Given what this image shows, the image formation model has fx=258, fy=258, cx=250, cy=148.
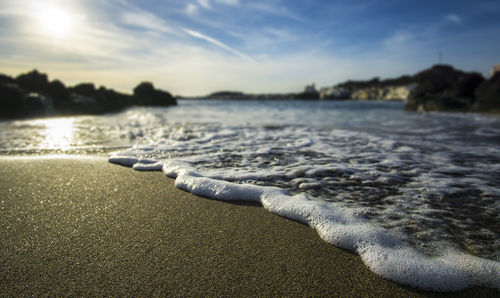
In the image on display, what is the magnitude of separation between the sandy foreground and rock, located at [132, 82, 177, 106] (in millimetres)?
32316

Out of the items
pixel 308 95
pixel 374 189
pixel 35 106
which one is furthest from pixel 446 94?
pixel 308 95

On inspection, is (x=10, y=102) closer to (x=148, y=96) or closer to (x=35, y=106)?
(x=35, y=106)

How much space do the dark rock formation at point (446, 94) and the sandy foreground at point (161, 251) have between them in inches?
683

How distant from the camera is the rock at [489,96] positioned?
12.3 metres

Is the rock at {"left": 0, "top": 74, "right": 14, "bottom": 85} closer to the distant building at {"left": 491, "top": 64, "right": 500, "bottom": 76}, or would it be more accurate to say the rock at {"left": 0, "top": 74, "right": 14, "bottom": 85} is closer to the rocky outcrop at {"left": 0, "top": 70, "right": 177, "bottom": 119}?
the rocky outcrop at {"left": 0, "top": 70, "right": 177, "bottom": 119}

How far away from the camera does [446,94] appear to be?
52.1ft

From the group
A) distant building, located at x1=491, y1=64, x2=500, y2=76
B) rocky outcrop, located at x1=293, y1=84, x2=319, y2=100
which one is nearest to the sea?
distant building, located at x1=491, y1=64, x2=500, y2=76

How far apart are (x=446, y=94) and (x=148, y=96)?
98.9ft

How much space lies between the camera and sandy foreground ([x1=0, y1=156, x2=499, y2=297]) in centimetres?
127

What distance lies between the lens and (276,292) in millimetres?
1240

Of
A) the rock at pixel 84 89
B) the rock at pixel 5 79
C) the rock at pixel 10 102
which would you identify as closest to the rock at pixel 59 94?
the rock at pixel 5 79

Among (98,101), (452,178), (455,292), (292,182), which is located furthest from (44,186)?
(98,101)

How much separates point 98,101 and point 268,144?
57.2 feet

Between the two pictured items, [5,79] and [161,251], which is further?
[5,79]
